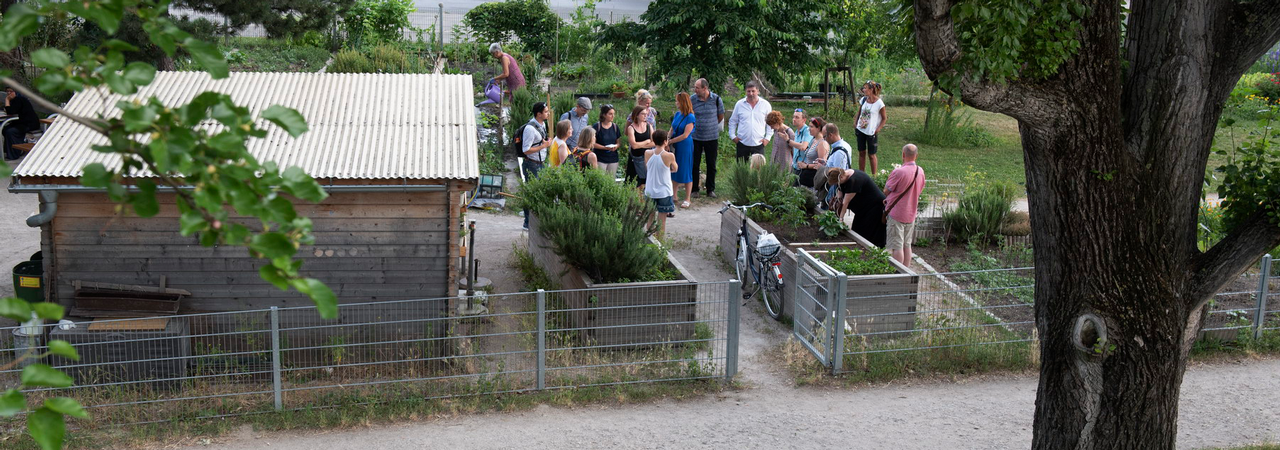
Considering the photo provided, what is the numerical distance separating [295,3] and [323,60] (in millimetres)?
4893

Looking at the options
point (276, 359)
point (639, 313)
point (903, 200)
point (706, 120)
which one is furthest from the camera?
point (706, 120)

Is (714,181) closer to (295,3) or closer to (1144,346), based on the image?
(295,3)

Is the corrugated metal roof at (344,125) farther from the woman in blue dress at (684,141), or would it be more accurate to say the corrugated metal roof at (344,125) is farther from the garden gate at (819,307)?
the woman in blue dress at (684,141)

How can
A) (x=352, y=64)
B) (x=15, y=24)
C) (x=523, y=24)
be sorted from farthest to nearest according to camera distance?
(x=523, y=24), (x=352, y=64), (x=15, y=24)

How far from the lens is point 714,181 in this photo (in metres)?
14.9

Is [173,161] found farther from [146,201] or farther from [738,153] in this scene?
[738,153]

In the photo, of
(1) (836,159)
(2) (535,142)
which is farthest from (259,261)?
(1) (836,159)

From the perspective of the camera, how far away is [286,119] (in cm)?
257

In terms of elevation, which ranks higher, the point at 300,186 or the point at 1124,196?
the point at 300,186

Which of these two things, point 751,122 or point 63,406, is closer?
point 63,406

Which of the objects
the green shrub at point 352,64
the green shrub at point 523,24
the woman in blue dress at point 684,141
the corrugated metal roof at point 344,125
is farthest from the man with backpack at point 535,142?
the green shrub at point 523,24

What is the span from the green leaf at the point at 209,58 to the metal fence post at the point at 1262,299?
916cm

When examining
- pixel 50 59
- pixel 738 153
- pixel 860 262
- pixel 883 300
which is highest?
pixel 50 59

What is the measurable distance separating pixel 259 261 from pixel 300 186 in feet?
19.7
